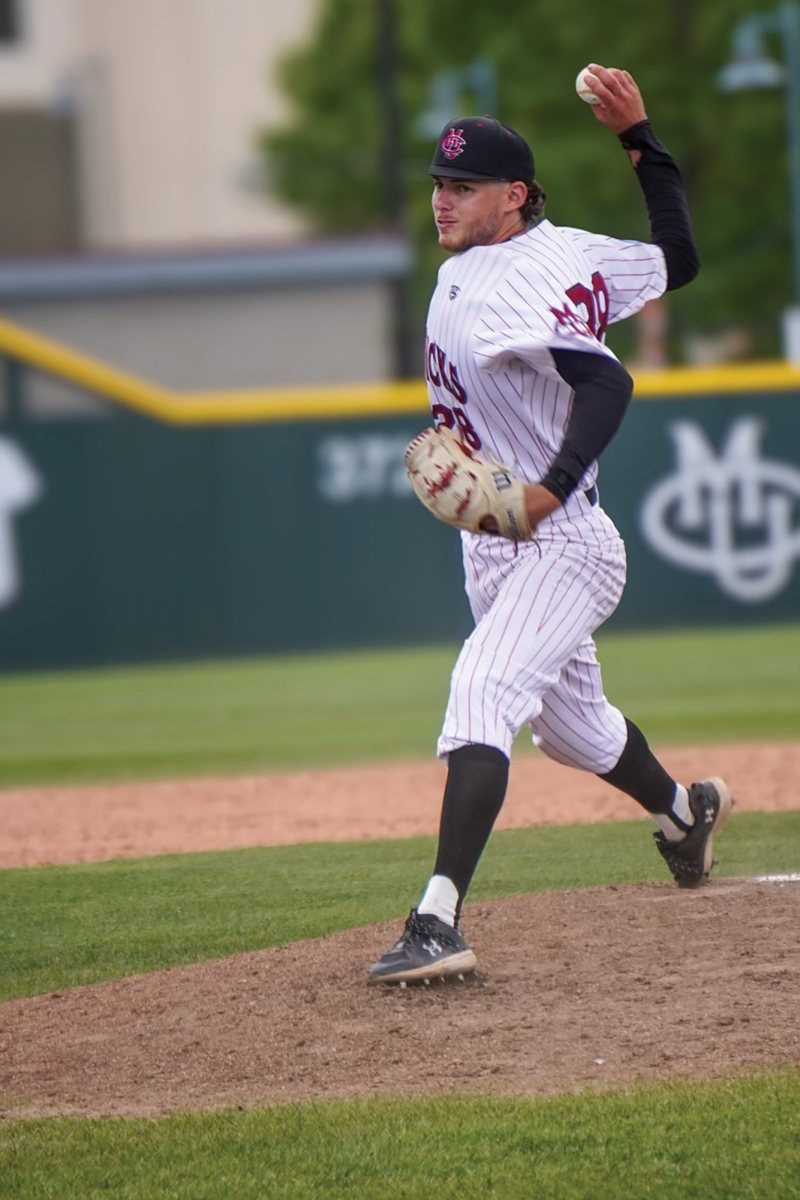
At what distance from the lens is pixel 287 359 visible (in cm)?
1691

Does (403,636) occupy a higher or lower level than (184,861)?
lower

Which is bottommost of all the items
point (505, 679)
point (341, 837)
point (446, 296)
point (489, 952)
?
point (341, 837)

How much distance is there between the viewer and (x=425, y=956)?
3795 millimetres

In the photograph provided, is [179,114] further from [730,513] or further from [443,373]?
[443,373]

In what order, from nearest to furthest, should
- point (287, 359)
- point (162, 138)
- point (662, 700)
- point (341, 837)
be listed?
point (341, 837) < point (662, 700) < point (287, 359) < point (162, 138)

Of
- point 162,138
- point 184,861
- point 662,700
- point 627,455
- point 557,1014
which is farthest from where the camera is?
point 162,138

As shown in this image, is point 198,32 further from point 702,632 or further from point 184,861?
point 184,861

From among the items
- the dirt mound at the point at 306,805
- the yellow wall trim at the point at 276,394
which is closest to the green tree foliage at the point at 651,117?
the yellow wall trim at the point at 276,394

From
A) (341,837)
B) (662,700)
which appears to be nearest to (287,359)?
(662,700)

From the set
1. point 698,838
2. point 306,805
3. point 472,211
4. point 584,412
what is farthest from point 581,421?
point 306,805

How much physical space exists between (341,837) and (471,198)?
2838 mm

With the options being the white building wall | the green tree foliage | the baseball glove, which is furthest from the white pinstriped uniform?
the white building wall

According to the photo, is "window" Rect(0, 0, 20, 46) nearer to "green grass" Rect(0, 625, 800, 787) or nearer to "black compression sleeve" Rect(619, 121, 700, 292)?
"green grass" Rect(0, 625, 800, 787)

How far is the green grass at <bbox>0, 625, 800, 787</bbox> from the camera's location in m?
8.92
